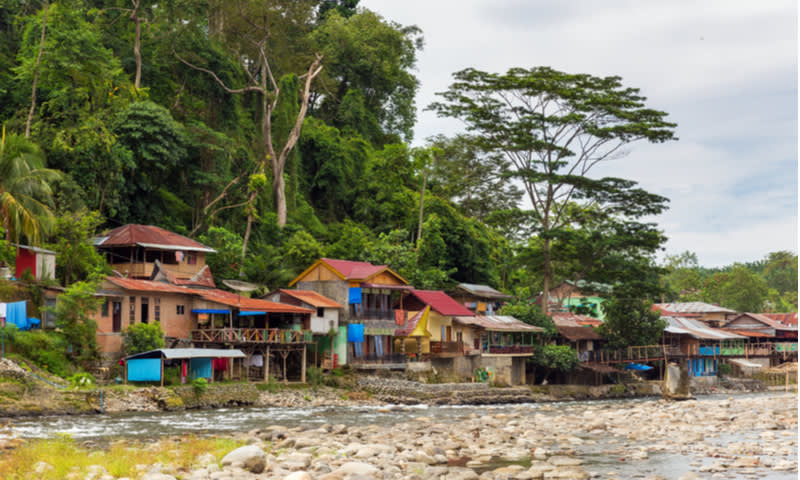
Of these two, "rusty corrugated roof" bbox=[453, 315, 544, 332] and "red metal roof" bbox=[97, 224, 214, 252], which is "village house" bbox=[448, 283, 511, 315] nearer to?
"rusty corrugated roof" bbox=[453, 315, 544, 332]

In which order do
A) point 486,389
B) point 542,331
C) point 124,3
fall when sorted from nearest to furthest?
point 486,389
point 542,331
point 124,3

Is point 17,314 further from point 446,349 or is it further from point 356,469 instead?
point 446,349

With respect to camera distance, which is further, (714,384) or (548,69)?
(714,384)

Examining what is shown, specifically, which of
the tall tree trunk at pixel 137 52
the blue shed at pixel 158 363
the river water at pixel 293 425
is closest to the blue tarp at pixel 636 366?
the river water at pixel 293 425

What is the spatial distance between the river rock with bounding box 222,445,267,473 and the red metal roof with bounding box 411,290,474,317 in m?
33.5

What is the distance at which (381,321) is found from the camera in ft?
160

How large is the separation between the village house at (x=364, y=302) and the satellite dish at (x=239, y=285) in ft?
7.68

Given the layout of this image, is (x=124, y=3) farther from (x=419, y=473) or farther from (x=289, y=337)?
(x=419, y=473)

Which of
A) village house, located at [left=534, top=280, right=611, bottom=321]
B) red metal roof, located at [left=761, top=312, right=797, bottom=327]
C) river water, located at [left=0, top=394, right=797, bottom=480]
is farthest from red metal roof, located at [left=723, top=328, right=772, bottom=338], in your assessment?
river water, located at [left=0, top=394, right=797, bottom=480]

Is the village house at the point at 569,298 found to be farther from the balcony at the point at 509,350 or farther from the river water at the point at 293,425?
the river water at the point at 293,425

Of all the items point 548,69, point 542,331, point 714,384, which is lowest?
point 714,384

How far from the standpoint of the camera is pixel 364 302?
158ft

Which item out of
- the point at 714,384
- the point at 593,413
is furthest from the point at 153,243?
the point at 714,384

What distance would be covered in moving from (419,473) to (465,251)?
156 feet
